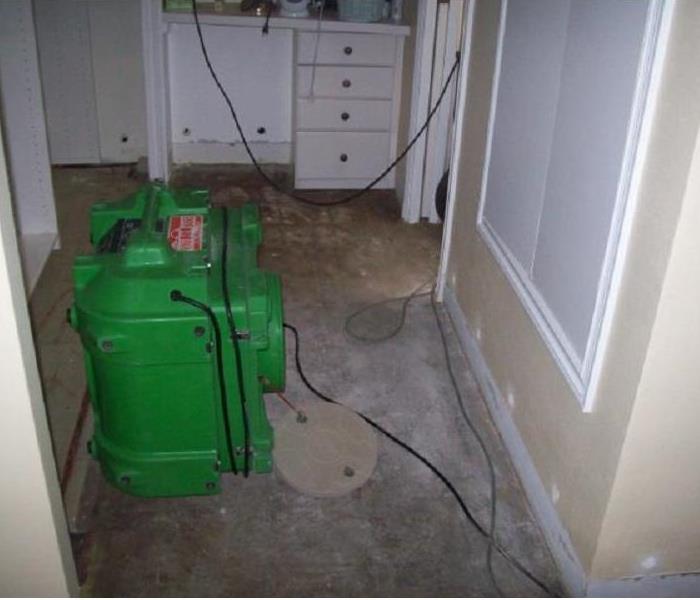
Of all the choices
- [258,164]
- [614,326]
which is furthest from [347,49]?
[614,326]

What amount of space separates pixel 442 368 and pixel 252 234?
93cm

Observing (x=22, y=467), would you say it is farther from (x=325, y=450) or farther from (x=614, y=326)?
(x=614, y=326)

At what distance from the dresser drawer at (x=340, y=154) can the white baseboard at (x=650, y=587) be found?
2805 millimetres

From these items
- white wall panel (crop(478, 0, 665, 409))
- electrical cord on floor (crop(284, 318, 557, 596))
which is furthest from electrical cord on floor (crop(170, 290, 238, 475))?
white wall panel (crop(478, 0, 665, 409))

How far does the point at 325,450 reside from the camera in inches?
81.3

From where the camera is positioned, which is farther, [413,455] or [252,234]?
[413,455]

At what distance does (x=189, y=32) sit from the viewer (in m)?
4.01

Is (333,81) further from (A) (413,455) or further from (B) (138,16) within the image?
(A) (413,455)

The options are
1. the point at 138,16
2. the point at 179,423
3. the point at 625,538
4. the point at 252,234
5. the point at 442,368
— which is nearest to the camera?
the point at 625,538

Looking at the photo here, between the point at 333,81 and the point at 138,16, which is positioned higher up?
the point at 138,16

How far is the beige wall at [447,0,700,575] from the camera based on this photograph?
1.20 metres

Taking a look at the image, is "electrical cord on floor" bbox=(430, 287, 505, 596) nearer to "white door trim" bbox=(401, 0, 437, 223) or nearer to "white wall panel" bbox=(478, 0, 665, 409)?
"white wall panel" bbox=(478, 0, 665, 409)

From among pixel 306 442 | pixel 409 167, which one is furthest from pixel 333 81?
pixel 306 442

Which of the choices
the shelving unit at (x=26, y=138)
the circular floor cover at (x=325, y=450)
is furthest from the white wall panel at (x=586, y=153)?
the shelving unit at (x=26, y=138)
